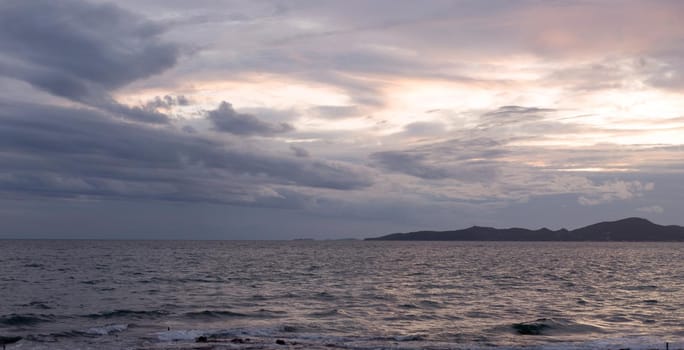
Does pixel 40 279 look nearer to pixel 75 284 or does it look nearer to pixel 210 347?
pixel 75 284

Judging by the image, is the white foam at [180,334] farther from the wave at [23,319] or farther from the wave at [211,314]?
the wave at [23,319]

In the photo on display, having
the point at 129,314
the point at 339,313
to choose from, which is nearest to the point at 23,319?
the point at 129,314

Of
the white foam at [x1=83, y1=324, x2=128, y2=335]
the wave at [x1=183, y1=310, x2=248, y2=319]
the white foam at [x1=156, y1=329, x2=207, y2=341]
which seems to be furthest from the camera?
the wave at [x1=183, y1=310, x2=248, y2=319]

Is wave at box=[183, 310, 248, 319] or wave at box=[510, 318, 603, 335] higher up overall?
wave at box=[510, 318, 603, 335]

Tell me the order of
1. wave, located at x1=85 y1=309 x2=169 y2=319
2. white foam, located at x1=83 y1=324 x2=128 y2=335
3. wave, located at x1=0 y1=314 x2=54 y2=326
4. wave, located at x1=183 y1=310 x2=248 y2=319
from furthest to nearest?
1. wave, located at x1=183 y1=310 x2=248 y2=319
2. wave, located at x1=85 y1=309 x2=169 y2=319
3. wave, located at x1=0 y1=314 x2=54 y2=326
4. white foam, located at x1=83 y1=324 x2=128 y2=335

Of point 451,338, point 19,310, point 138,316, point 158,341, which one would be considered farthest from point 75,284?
point 451,338

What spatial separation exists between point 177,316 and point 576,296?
3587cm

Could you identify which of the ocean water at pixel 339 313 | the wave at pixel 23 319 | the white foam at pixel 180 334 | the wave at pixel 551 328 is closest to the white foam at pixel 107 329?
the ocean water at pixel 339 313

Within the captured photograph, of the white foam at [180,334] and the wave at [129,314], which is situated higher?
the white foam at [180,334]

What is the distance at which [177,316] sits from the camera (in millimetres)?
39812

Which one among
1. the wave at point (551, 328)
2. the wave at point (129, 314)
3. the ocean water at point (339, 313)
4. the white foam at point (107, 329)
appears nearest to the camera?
the ocean water at point (339, 313)

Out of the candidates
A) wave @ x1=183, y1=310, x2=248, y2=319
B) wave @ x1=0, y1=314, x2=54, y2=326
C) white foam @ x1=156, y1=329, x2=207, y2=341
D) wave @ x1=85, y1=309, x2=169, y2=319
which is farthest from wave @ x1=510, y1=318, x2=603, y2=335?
wave @ x1=0, y1=314, x2=54, y2=326

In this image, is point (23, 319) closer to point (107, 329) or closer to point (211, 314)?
point (107, 329)

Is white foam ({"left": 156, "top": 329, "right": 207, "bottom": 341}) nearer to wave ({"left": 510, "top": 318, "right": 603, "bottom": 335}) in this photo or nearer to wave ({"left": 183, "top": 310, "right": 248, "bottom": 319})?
wave ({"left": 183, "top": 310, "right": 248, "bottom": 319})
